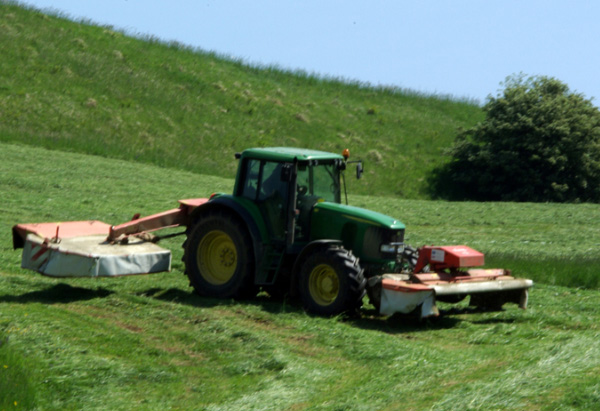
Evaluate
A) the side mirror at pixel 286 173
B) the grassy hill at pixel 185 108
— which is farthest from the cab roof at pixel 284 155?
the grassy hill at pixel 185 108

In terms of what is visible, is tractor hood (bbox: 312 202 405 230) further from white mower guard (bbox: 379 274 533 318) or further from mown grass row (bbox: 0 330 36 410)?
mown grass row (bbox: 0 330 36 410)

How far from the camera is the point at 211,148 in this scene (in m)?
38.4

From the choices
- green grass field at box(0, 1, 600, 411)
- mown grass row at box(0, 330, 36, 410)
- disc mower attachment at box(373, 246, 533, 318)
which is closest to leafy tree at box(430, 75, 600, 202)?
green grass field at box(0, 1, 600, 411)

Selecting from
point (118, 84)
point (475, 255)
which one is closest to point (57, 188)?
point (475, 255)

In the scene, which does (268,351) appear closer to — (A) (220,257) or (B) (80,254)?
(A) (220,257)

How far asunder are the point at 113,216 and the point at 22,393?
36.4 feet

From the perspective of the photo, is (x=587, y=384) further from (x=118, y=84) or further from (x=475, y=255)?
(x=118, y=84)

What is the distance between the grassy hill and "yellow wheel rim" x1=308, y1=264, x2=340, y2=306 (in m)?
21.5

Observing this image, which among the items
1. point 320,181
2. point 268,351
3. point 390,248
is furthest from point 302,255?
point 268,351

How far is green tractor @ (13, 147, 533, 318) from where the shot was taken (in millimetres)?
10617

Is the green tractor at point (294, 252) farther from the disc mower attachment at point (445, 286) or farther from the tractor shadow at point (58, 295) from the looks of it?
the tractor shadow at point (58, 295)

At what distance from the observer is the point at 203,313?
10633 millimetres

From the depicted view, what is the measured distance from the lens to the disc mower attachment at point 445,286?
33.6 feet

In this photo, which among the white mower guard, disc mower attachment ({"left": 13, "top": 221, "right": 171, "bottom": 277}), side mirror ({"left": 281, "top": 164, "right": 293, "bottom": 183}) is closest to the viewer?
the white mower guard
